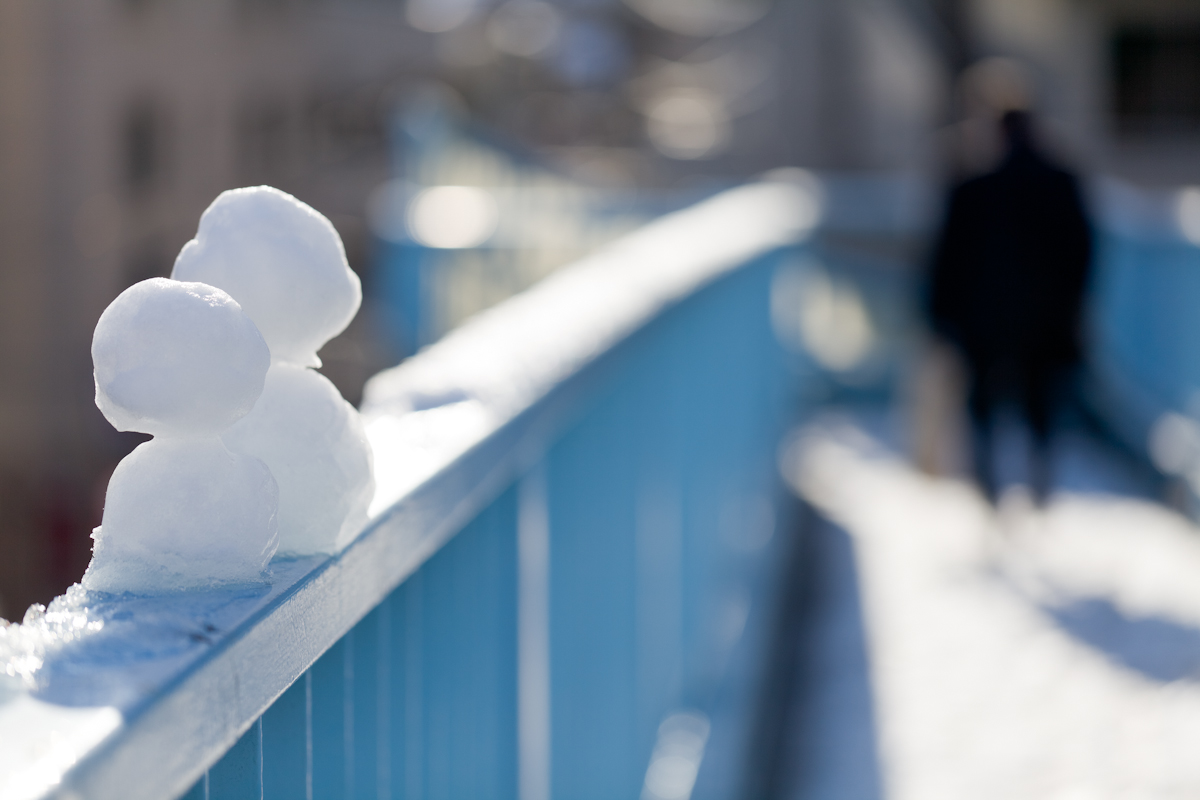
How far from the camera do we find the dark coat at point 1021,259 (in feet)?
18.9

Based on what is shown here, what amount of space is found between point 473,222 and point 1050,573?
4.44 meters

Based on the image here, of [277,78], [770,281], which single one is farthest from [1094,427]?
[277,78]

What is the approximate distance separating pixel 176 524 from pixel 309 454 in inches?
7.7

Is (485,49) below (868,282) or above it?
below

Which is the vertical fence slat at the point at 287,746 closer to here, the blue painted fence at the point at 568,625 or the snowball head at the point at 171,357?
the blue painted fence at the point at 568,625

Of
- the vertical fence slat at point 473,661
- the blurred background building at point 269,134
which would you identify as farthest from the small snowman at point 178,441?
the blurred background building at point 269,134

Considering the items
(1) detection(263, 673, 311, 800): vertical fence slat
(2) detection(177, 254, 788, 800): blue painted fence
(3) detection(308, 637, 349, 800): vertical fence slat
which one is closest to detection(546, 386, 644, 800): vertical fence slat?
(2) detection(177, 254, 788, 800): blue painted fence

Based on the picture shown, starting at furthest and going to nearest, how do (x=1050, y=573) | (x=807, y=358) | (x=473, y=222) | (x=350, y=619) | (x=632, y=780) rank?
(x=807, y=358)
(x=473, y=222)
(x=1050, y=573)
(x=632, y=780)
(x=350, y=619)

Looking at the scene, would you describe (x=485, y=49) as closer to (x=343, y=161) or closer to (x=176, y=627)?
(x=343, y=161)

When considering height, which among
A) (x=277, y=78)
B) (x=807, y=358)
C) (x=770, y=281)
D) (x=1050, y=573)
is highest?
(x=770, y=281)

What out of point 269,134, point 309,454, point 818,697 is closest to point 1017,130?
point 818,697

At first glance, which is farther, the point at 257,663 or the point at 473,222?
the point at 473,222

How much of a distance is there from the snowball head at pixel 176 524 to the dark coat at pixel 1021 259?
5214 mm

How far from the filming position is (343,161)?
32781mm
